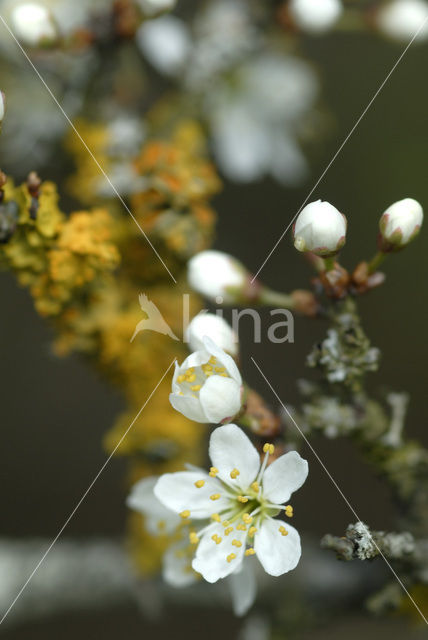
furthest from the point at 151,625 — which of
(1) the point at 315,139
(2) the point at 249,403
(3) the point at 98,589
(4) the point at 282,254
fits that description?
(1) the point at 315,139

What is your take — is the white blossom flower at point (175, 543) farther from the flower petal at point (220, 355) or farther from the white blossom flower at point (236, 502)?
the flower petal at point (220, 355)

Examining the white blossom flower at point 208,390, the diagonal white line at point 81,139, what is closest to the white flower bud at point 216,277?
the diagonal white line at point 81,139

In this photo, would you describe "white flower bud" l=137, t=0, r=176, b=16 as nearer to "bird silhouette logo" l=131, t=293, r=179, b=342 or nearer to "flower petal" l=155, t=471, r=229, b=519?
"bird silhouette logo" l=131, t=293, r=179, b=342

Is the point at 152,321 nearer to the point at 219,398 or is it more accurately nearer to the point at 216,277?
the point at 216,277

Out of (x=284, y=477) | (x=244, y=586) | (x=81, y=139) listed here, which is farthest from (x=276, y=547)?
(x=81, y=139)

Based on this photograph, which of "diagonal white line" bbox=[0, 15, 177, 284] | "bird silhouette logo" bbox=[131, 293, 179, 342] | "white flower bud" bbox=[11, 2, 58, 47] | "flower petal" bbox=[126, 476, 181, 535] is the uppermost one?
"white flower bud" bbox=[11, 2, 58, 47]

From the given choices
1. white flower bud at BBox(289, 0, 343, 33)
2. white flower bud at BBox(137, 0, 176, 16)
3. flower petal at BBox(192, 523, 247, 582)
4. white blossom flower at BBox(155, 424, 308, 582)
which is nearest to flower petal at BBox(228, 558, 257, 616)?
white blossom flower at BBox(155, 424, 308, 582)

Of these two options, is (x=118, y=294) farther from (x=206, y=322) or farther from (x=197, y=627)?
(x=197, y=627)
